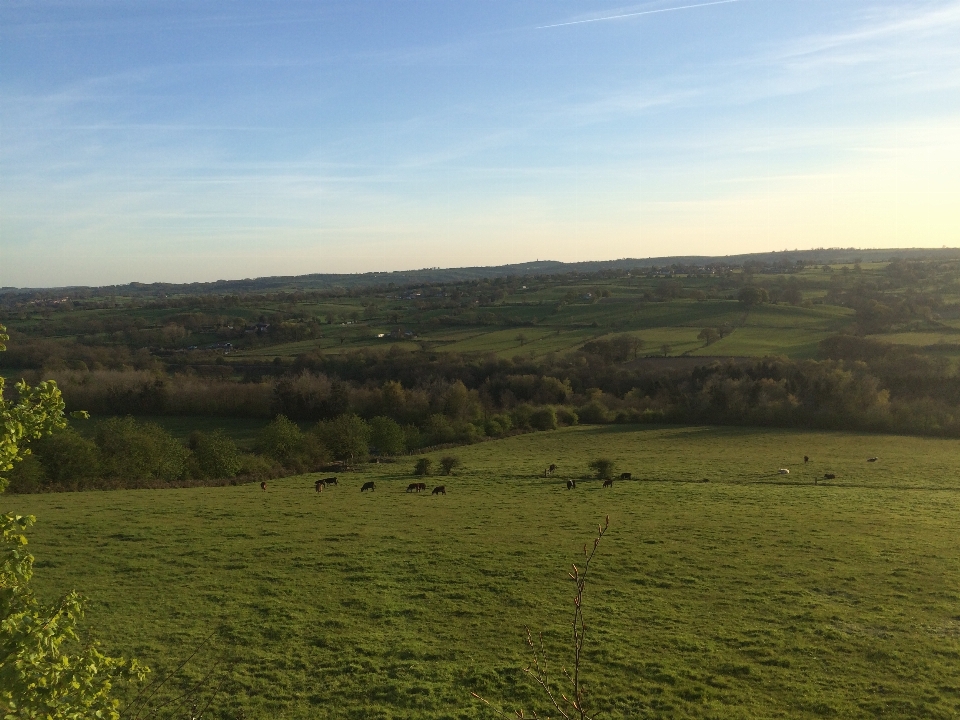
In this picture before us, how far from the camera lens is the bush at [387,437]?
6141 cm

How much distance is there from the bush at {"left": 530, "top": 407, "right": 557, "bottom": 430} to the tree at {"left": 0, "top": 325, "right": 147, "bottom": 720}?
66.1m

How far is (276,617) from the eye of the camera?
2089 cm

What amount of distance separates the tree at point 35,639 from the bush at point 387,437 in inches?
2107

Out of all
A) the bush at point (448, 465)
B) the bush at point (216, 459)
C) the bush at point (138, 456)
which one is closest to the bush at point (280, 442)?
the bush at point (216, 459)

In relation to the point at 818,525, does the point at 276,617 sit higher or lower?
higher

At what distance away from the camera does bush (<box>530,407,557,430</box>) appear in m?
73.2

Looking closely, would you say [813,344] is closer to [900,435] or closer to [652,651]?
[900,435]

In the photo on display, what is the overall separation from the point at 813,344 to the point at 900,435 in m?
33.2

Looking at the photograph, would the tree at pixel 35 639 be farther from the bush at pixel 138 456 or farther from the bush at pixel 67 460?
the bush at pixel 138 456

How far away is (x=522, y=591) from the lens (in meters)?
23.4

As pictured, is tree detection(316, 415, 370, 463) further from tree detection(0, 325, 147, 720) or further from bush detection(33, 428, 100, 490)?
tree detection(0, 325, 147, 720)

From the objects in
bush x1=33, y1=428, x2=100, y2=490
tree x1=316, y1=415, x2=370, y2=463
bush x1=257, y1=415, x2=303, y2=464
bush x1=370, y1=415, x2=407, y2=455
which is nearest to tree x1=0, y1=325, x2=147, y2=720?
bush x1=33, y1=428, x2=100, y2=490

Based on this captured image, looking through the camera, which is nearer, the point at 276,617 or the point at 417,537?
the point at 276,617

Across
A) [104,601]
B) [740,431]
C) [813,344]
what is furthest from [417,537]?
[813,344]
